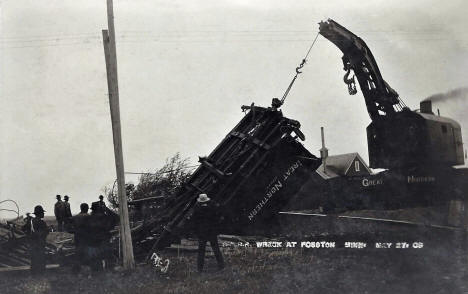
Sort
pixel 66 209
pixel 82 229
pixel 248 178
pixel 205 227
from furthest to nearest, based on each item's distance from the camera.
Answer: pixel 66 209 < pixel 248 178 < pixel 82 229 < pixel 205 227

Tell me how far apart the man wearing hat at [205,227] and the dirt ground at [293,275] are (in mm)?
289

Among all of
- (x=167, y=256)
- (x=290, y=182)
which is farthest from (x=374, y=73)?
(x=167, y=256)

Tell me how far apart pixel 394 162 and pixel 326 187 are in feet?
7.34

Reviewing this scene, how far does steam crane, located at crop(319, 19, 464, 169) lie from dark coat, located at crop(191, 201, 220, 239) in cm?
597

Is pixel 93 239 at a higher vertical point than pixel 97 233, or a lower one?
lower

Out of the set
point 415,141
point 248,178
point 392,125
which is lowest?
point 248,178

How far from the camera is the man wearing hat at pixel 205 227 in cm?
791

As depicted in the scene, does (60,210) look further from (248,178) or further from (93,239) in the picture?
(248,178)

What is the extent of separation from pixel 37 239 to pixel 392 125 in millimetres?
10089

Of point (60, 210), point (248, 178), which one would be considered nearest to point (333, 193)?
point (248, 178)

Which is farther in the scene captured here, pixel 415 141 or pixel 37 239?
pixel 415 141

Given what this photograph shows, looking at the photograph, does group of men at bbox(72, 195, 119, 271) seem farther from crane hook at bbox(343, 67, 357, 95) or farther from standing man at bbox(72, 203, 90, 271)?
crane hook at bbox(343, 67, 357, 95)

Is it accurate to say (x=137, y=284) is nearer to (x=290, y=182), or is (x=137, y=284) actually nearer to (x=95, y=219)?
(x=95, y=219)

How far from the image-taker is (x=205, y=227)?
316 inches
